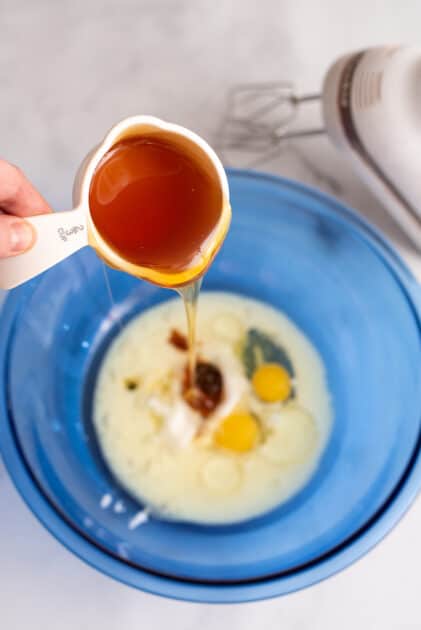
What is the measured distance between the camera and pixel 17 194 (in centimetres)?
86

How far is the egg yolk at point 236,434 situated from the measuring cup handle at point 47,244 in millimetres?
474

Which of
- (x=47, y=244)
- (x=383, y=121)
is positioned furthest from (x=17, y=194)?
(x=383, y=121)

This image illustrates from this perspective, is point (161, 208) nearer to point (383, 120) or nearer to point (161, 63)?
point (383, 120)

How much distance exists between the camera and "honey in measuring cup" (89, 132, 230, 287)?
0.78 meters

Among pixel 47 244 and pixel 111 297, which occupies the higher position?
pixel 47 244

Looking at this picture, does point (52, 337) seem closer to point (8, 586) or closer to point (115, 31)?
point (8, 586)

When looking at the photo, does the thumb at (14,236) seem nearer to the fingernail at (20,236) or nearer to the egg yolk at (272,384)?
the fingernail at (20,236)

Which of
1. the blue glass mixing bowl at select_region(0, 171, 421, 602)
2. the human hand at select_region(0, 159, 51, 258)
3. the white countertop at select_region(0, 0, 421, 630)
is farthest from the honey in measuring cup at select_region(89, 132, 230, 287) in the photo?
the white countertop at select_region(0, 0, 421, 630)

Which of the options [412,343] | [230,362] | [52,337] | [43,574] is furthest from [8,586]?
[412,343]

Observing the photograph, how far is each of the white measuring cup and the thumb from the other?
0.03 ft

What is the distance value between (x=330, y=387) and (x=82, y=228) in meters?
0.57

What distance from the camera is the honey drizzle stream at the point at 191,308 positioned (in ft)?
2.92

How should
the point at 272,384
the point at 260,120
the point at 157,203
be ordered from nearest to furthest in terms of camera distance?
the point at 157,203, the point at 272,384, the point at 260,120

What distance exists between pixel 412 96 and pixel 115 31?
1.90 ft
